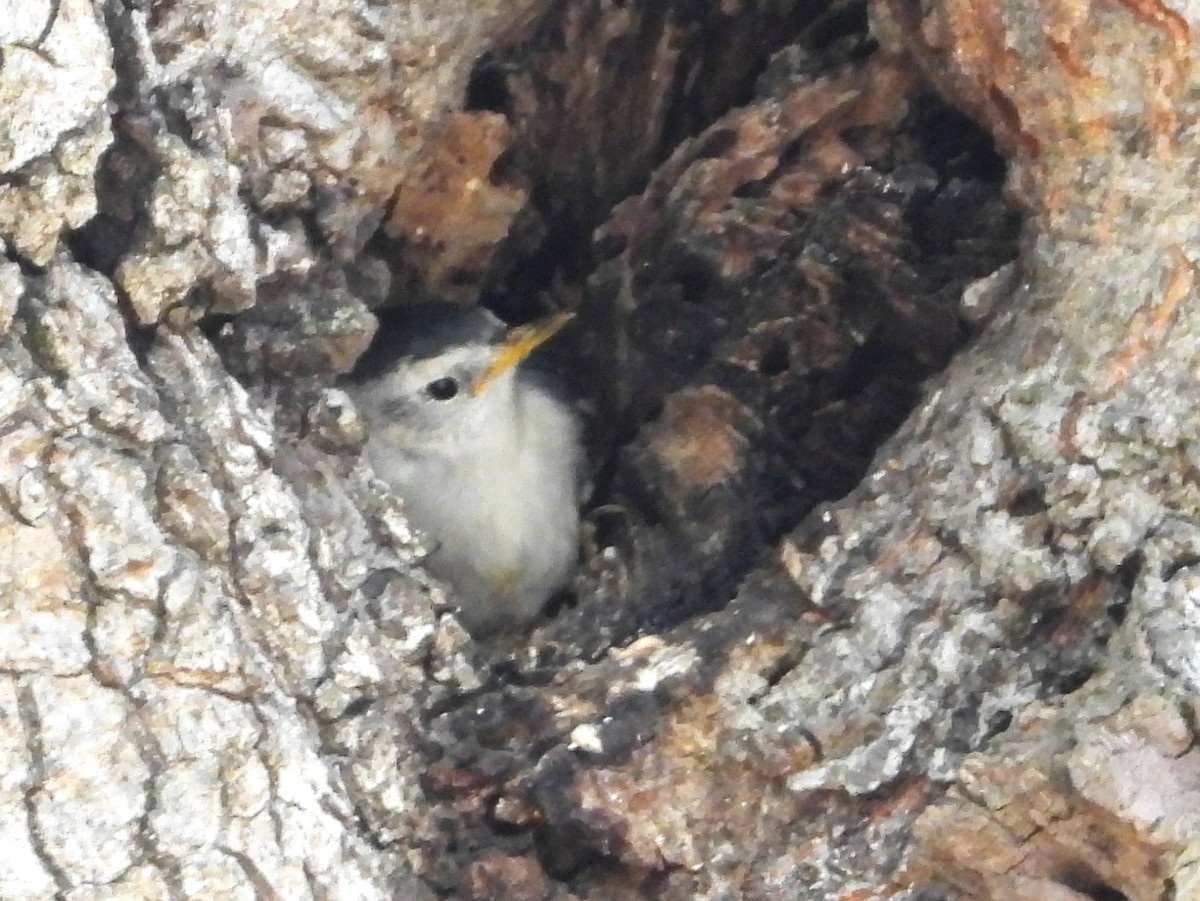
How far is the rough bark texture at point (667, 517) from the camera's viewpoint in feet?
4.77

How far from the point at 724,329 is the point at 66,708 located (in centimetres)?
114

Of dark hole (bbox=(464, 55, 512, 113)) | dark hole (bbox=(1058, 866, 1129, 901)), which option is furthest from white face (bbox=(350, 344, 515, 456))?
dark hole (bbox=(1058, 866, 1129, 901))

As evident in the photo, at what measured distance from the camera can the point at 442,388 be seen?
2.65 metres

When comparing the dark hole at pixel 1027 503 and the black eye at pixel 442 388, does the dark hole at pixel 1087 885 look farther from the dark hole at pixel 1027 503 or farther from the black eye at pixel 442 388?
the black eye at pixel 442 388

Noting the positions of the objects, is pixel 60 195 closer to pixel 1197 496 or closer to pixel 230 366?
pixel 230 366

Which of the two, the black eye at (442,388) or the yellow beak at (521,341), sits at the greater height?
the black eye at (442,388)

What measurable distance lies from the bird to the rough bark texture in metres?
0.48

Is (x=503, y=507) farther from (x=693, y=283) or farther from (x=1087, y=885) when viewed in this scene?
(x=1087, y=885)

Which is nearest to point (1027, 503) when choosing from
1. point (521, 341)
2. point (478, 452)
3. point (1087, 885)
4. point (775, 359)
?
point (1087, 885)

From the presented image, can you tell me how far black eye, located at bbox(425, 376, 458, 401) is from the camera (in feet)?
8.68

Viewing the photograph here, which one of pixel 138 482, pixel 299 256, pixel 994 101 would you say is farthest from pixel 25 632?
pixel 994 101

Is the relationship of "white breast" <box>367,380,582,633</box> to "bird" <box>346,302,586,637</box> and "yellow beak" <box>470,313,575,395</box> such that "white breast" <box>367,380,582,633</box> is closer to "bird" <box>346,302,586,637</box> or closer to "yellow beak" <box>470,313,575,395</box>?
"bird" <box>346,302,586,637</box>

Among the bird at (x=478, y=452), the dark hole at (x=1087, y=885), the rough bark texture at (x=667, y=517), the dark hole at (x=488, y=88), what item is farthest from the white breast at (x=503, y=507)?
the dark hole at (x=1087, y=885)

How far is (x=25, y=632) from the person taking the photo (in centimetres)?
142
